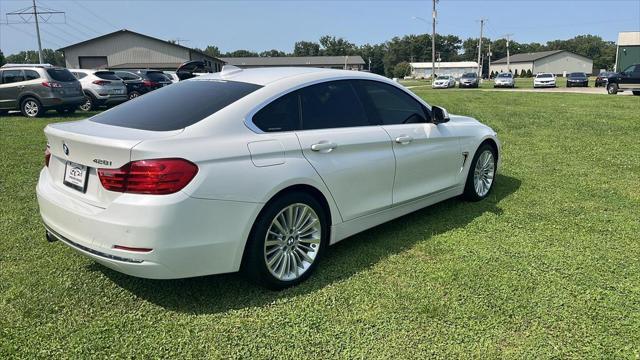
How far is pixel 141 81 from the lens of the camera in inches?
798

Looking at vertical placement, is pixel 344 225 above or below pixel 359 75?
below

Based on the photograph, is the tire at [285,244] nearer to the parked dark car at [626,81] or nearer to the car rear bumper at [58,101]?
the car rear bumper at [58,101]

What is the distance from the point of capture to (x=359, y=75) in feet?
14.1

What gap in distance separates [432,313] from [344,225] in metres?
1.04

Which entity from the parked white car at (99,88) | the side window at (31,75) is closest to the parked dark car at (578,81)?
the parked white car at (99,88)

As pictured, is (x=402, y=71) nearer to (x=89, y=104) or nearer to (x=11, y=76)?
(x=89, y=104)

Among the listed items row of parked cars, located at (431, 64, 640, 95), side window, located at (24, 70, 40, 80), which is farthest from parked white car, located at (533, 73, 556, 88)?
side window, located at (24, 70, 40, 80)

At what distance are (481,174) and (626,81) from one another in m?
25.6

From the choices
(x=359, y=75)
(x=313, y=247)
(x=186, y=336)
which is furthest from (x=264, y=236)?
(x=359, y=75)

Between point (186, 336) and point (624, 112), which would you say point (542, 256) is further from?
point (624, 112)

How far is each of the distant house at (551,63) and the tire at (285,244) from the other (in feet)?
369

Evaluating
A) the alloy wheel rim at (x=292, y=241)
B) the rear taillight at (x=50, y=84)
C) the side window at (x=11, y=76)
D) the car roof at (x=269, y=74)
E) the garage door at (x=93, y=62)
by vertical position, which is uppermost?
the garage door at (x=93, y=62)

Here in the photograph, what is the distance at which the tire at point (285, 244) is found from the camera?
10.6 feet

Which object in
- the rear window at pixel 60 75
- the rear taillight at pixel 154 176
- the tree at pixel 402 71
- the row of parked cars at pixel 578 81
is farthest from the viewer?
the tree at pixel 402 71
